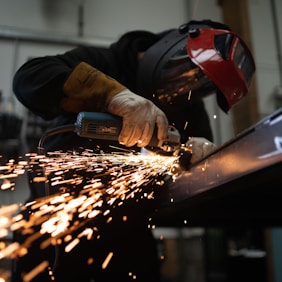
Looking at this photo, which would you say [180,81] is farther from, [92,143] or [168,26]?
[168,26]

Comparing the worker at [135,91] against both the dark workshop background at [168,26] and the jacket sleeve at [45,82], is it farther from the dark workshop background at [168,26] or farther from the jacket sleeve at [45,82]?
the dark workshop background at [168,26]

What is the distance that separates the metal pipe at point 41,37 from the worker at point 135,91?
65.3 inches

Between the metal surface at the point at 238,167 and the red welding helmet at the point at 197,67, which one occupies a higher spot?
the red welding helmet at the point at 197,67

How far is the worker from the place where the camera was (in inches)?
35.1

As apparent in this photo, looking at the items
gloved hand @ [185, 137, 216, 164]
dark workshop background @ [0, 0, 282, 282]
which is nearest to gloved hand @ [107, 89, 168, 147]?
gloved hand @ [185, 137, 216, 164]

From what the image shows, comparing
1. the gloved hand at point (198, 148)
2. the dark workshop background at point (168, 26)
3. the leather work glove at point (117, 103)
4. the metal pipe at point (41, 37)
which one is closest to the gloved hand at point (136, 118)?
the leather work glove at point (117, 103)

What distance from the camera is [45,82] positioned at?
2.99 ft

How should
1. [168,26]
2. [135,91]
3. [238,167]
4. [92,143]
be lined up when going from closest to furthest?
[238,167] → [92,143] → [135,91] → [168,26]

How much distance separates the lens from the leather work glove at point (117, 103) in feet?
2.78

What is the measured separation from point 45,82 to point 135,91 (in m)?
0.28

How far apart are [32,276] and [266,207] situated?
45.0 inches

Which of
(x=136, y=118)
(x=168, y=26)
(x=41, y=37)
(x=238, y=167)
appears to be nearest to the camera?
(x=238, y=167)

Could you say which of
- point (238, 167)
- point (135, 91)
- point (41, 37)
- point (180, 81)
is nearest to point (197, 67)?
point (180, 81)

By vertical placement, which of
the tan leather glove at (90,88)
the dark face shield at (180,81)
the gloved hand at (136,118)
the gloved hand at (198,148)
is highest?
the dark face shield at (180,81)
